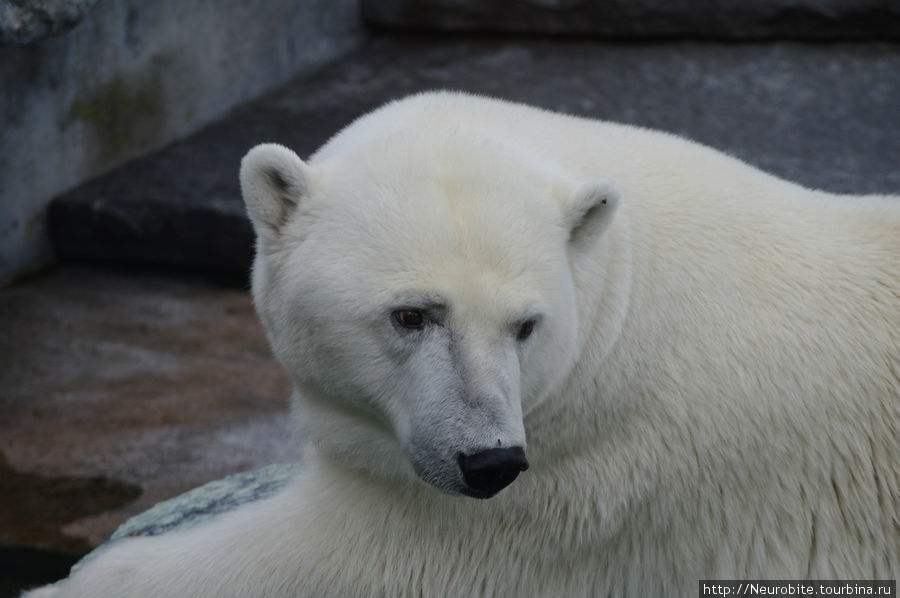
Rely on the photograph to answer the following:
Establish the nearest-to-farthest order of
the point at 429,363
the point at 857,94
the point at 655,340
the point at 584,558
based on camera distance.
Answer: the point at 429,363 < the point at 655,340 < the point at 584,558 < the point at 857,94

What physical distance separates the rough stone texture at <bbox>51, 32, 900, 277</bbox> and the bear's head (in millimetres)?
4740

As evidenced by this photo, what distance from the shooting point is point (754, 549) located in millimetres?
3049

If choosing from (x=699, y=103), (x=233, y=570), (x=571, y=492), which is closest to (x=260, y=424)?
(x=233, y=570)

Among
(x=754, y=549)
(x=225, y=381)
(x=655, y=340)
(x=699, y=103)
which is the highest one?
(x=655, y=340)

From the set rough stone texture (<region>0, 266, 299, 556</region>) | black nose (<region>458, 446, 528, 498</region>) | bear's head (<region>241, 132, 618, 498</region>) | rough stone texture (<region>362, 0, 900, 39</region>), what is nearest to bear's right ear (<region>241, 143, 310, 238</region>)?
bear's head (<region>241, 132, 618, 498</region>)

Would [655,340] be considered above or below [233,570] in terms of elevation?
above

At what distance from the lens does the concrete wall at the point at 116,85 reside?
23.5 feet

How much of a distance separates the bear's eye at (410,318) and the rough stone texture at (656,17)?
7.32 metres

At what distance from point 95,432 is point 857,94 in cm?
591

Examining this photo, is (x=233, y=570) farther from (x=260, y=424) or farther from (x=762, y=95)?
(x=762, y=95)

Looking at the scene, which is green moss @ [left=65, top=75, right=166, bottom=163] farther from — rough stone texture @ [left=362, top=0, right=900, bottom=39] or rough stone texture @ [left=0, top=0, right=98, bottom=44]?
rough stone texture @ [left=362, top=0, right=900, bottom=39]

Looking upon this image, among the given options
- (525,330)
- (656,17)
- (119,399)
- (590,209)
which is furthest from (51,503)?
(656,17)

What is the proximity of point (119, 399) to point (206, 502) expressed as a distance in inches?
85.0

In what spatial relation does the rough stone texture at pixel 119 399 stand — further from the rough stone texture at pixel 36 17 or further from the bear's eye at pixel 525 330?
the bear's eye at pixel 525 330
